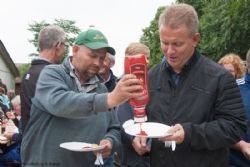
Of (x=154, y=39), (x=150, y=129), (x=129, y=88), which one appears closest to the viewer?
(x=129, y=88)

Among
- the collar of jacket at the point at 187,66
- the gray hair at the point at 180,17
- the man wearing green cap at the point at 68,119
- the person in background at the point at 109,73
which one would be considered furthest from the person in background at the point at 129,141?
the gray hair at the point at 180,17

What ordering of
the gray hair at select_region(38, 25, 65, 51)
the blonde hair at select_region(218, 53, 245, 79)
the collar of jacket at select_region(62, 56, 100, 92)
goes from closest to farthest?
1. the collar of jacket at select_region(62, 56, 100, 92)
2. the gray hair at select_region(38, 25, 65, 51)
3. the blonde hair at select_region(218, 53, 245, 79)

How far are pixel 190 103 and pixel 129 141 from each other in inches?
24.0

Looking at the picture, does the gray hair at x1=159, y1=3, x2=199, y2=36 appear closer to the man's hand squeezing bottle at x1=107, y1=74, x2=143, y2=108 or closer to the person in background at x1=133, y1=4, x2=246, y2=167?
the person in background at x1=133, y1=4, x2=246, y2=167

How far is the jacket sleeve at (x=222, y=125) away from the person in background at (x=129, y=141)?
0.41m

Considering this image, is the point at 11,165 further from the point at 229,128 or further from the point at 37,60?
the point at 229,128

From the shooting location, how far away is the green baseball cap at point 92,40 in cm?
333

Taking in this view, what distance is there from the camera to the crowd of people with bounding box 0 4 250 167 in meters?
2.94

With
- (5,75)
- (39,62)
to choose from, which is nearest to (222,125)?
(39,62)

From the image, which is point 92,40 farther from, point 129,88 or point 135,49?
point 135,49

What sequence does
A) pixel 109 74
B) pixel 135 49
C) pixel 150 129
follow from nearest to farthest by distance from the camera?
pixel 150 129 < pixel 135 49 < pixel 109 74

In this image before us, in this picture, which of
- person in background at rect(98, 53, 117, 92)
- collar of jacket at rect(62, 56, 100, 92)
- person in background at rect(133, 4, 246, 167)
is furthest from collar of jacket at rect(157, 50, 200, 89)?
person in background at rect(98, 53, 117, 92)

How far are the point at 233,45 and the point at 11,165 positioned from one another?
13.0 meters

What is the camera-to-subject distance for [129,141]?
133 inches
